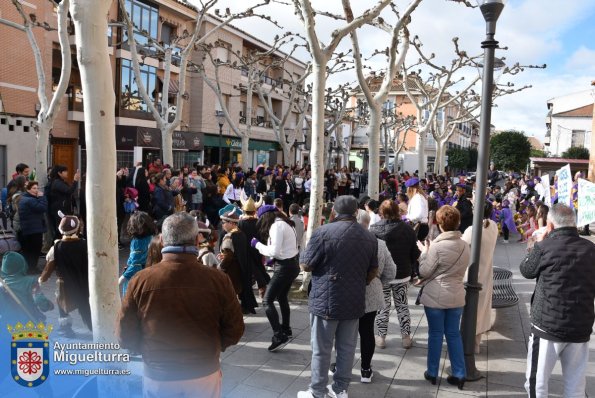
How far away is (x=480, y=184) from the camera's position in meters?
4.62

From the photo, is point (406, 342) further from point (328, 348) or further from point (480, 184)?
point (480, 184)

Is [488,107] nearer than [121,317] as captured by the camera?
No

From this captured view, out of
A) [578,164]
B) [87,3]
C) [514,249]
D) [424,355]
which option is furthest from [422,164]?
[87,3]

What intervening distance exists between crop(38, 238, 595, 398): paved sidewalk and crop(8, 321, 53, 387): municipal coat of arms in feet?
2.20

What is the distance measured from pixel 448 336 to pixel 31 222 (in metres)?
6.54

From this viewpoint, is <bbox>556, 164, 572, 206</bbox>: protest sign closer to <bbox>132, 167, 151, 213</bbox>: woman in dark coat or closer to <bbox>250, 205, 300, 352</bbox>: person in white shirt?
<bbox>250, 205, 300, 352</bbox>: person in white shirt

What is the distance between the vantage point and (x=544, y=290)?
3758 mm

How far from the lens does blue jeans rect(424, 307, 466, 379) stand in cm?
455

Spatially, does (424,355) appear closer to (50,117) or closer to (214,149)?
(50,117)

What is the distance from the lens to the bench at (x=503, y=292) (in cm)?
605

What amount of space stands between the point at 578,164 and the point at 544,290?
106 ft

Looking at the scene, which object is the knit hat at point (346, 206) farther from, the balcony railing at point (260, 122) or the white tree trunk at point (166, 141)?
the balcony railing at point (260, 122)

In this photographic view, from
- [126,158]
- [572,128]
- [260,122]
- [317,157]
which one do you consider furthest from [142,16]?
[572,128]

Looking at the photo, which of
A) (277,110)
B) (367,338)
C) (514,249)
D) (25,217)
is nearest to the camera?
(367,338)
